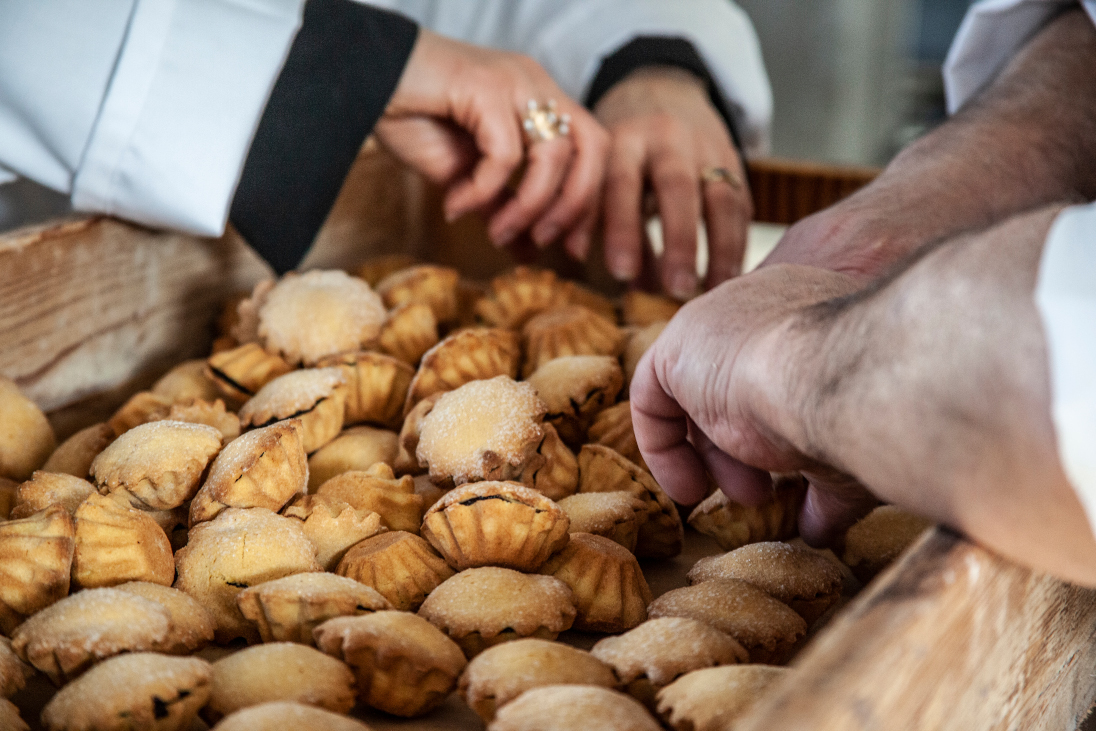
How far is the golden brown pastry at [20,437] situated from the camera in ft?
2.71

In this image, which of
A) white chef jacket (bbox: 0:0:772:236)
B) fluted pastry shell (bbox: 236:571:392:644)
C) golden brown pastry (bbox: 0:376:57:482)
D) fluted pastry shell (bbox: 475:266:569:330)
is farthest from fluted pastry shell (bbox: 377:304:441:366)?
fluted pastry shell (bbox: 236:571:392:644)

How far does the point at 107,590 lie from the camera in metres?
0.61

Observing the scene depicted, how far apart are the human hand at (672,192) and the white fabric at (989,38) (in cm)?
32

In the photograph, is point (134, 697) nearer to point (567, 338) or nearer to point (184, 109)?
point (567, 338)

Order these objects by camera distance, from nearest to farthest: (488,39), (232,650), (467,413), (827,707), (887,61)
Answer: (827,707)
(232,650)
(467,413)
(488,39)
(887,61)

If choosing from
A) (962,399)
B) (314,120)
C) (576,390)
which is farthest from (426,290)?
(962,399)

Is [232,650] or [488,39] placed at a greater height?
[488,39]

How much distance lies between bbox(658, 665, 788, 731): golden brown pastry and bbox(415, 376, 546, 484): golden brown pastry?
270mm

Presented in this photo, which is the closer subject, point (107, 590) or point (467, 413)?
point (107, 590)

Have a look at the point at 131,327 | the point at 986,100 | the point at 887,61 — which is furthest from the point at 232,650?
the point at 887,61

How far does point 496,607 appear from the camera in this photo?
610mm

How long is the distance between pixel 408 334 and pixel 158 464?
1.19 ft

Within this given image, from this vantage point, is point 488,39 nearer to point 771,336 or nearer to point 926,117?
point 771,336

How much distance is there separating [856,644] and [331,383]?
0.57m
